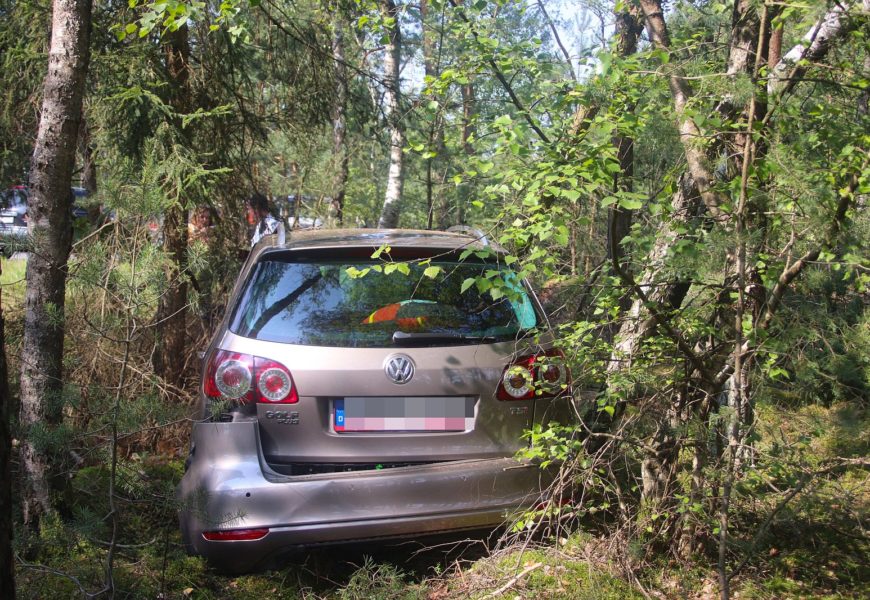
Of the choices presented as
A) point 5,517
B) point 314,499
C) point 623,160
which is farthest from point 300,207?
point 5,517

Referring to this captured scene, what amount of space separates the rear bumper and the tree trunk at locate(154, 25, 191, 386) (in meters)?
3.31

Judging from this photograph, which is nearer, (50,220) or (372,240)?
(372,240)

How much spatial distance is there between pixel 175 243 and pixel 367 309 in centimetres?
352

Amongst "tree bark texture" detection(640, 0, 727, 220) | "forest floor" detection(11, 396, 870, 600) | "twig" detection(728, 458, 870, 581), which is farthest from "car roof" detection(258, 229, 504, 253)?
"twig" detection(728, 458, 870, 581)

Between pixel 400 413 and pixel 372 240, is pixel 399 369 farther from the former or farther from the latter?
pixel 372 240

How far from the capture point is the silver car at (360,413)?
3.30m

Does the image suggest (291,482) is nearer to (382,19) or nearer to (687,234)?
(687,234)

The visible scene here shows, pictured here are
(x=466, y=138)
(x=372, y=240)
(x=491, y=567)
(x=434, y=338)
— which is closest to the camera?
(x=491, y=567)

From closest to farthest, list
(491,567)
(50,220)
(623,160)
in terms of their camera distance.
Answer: (491,567)
(50,220)
(623,160)

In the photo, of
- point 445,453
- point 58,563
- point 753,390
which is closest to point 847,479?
point 753,390

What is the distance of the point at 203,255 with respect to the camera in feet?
11.8

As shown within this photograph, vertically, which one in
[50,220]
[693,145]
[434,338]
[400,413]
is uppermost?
[693,145]

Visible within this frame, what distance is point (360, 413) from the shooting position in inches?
135

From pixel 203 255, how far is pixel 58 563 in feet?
5.26
